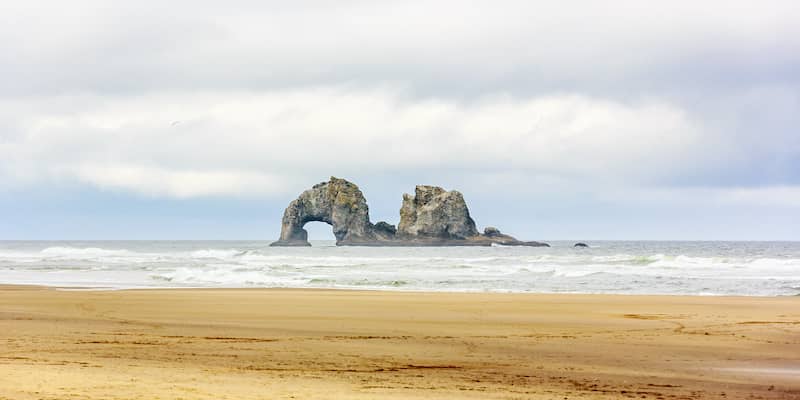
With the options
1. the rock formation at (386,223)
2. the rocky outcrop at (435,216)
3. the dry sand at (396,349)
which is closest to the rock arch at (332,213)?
the rock formation at (386,223)

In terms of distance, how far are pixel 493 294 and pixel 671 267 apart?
2083 centimetres

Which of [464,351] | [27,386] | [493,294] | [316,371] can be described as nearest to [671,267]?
[493,294]

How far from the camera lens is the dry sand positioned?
315 inches

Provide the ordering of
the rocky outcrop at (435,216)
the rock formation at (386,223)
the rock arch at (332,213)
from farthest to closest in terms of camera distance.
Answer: the rock arch at (332,213)
the rock formation at (386,223)
the rocky outcrop at (435,216)

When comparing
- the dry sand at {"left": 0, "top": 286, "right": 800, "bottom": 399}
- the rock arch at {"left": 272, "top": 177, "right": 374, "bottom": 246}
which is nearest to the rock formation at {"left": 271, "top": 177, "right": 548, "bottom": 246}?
the rock arch at {"left": 272, "top": 177, "right": 374, "bottom": 246}

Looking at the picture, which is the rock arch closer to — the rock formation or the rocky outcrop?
Answer: the rock formation

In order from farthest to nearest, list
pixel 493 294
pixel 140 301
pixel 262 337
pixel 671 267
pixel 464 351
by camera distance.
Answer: pixel 671 267 < pixel 493 294 < pixel 140 301 < pixel 262 337 < pixel 464 351

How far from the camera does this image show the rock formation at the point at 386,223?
363 feet

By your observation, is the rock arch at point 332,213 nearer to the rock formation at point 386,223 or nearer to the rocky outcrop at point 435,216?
the rock formation at point 386,223

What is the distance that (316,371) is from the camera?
9297 millimetres

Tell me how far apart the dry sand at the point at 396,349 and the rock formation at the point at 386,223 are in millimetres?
90015

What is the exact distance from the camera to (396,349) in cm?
1146

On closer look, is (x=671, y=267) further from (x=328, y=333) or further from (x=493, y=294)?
(x=328, y=333)

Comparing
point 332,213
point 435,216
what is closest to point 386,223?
point 332,213
